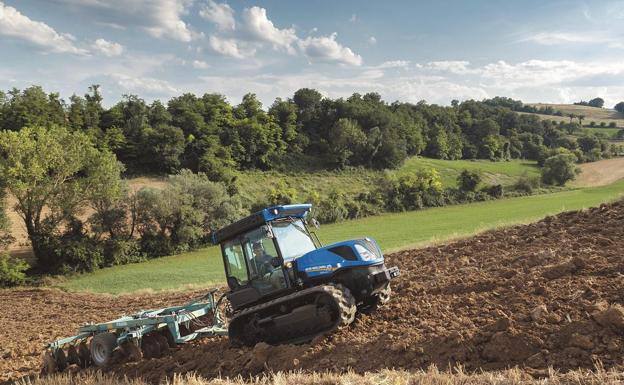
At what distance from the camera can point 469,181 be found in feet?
205

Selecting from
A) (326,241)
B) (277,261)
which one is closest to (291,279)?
(277,261)

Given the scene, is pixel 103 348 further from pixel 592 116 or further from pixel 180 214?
pixel 592 116

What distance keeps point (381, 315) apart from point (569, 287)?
311 cm

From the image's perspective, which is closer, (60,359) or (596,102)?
(60,359)

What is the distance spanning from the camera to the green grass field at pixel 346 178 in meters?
56.0

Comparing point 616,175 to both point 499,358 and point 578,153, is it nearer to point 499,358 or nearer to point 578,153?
point 578,153

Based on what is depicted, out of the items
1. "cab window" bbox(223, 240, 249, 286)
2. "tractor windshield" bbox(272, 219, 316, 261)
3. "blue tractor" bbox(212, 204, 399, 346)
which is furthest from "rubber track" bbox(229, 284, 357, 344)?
"cab window" bbox(223, 240, 249, 286)

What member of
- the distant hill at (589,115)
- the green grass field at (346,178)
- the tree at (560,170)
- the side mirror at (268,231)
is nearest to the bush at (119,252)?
the green grass field at (346,178)

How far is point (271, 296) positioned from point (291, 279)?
2.03 feet

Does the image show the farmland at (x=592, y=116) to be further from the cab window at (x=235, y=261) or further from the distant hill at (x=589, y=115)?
the cab window at (x=235, y=261)

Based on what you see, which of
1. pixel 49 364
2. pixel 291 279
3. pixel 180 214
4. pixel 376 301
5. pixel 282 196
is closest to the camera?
pixel 291 279

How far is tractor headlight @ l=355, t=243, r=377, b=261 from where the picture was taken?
324 inches

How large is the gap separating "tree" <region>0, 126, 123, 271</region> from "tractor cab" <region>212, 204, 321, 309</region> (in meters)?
23.9

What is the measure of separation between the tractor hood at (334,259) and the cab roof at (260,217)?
0.88 m
